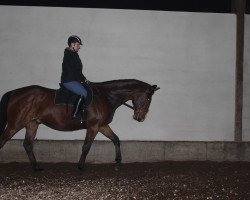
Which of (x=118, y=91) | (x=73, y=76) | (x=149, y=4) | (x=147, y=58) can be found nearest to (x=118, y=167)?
(x=118, y=91)

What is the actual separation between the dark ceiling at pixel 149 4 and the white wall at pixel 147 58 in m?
3.55

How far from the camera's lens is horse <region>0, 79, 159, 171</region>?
788 centimetres

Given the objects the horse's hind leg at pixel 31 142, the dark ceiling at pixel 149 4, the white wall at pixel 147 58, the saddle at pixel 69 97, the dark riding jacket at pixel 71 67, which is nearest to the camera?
the dark riding jacket at pixel 71 67

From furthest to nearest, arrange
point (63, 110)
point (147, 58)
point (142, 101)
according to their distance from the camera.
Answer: point (147, 58), point (142, 101), point (63, 110)

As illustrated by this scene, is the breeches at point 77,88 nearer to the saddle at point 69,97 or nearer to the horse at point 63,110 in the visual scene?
the saddle at point 69,97

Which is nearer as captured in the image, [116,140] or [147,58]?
[116,140]

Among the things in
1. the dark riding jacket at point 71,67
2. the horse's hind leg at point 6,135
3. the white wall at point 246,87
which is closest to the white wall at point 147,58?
the white wall at point 246,87

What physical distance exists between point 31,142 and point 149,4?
740 centimetres

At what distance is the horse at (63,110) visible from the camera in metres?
7.88

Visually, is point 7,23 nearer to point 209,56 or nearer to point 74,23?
point 74,23

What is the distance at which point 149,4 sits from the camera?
1355 cm

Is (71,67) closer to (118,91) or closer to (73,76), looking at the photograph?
(73,76)

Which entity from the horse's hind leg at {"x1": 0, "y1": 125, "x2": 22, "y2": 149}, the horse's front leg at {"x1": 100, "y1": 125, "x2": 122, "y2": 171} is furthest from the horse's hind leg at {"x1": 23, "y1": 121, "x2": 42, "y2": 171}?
the horse's front leg at {"x1": 100, "y1": 125, "x2": 122, "y2": 171}

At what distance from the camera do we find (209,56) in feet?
30.5
